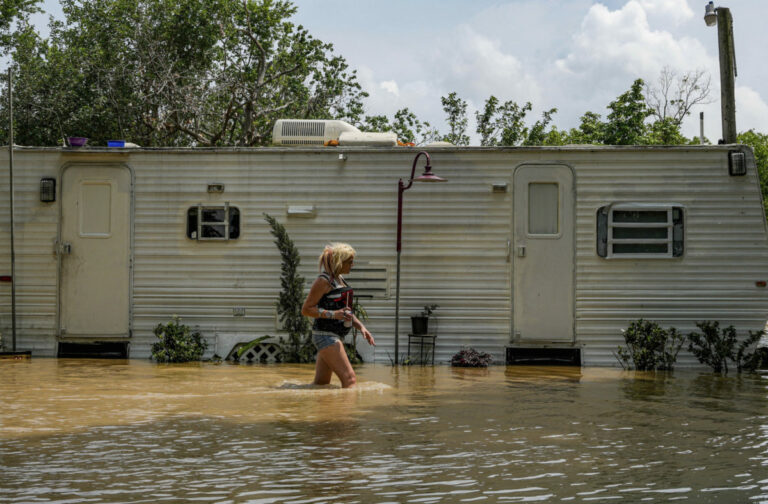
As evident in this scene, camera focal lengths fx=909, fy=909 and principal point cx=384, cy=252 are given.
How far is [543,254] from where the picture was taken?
442 inches

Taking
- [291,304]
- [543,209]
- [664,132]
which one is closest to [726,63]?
[543,209]

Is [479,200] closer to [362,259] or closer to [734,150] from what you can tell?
[362,259]

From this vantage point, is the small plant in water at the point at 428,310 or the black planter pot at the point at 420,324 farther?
the small plant in water at the point at 428,310

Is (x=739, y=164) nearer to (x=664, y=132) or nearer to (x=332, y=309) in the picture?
(x=332, y=309)

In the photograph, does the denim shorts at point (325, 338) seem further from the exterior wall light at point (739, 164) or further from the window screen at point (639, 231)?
the exterior wall light at point (739, 164)

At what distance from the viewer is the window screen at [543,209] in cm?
1130

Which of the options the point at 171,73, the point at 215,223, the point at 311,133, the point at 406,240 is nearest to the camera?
the point at 406,240

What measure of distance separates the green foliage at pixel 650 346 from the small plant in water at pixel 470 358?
168 centimetres

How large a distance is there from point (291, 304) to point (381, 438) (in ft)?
17.1

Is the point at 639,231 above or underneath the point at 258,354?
above

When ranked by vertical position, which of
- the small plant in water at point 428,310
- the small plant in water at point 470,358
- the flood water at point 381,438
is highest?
the small plant in water at point 428,310

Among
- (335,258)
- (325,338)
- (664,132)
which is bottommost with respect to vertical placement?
(325,338)

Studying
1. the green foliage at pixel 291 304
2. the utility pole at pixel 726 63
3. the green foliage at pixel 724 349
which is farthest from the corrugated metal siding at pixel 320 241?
the utility pole at pixel 726 63

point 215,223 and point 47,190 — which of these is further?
point 47,190
